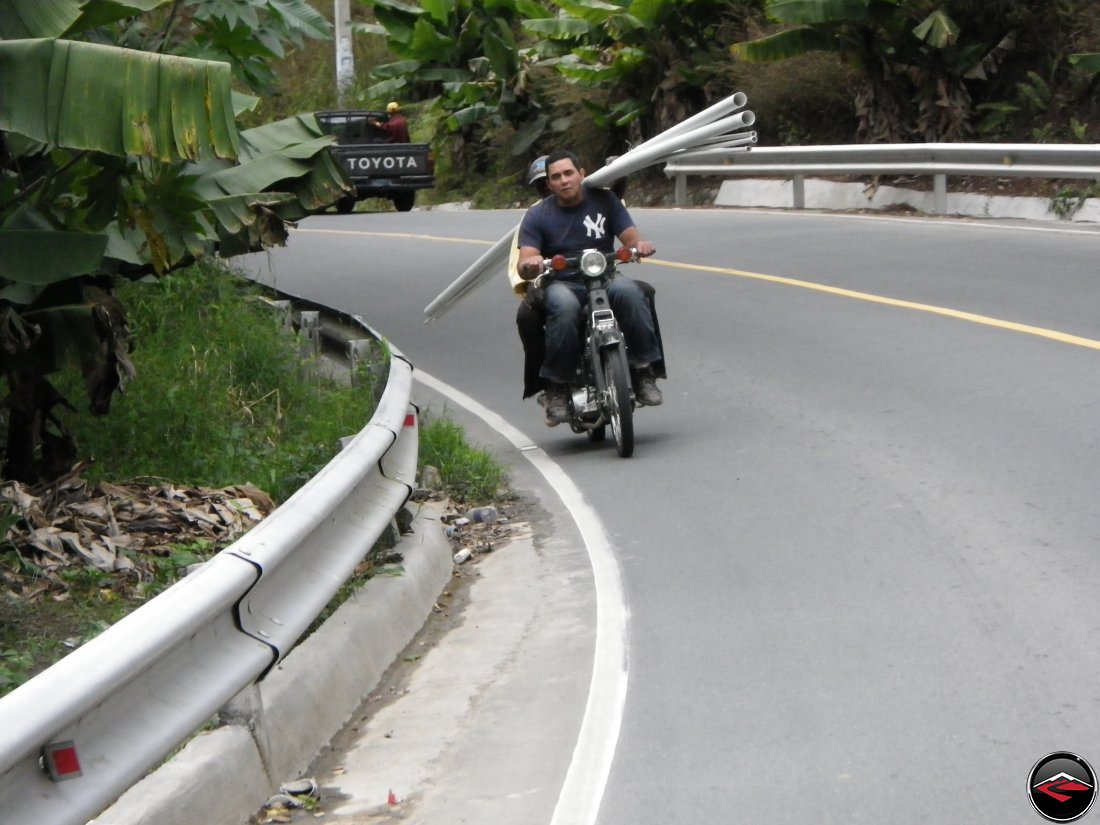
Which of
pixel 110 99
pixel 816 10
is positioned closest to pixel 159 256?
pixel 110 99

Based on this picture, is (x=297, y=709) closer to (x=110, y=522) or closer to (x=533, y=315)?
(x=110, y=522)

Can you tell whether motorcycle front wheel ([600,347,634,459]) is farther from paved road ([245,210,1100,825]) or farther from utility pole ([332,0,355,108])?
utility pole ([332,0,355,108])

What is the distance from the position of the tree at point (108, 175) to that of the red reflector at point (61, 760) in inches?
155

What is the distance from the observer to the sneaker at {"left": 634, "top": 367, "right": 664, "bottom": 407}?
1044 cm

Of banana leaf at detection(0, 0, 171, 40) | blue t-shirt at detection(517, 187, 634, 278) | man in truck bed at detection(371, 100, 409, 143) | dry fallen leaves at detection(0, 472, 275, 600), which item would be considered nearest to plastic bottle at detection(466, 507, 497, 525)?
dry fallen leaves at detection(0, 472, 275, 600)

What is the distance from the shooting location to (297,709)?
17.5 feet

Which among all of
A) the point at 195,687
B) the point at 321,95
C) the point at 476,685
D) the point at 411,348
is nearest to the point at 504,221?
the point at 411,348

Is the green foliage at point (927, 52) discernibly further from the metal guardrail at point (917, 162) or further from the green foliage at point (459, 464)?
the green foliage at point (459, 464)

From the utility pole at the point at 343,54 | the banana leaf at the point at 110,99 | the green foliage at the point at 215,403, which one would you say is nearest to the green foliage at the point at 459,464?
the green foliage at the point at 215,403

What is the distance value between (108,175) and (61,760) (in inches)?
224

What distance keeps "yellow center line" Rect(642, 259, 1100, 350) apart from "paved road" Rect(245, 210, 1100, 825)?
0.06m

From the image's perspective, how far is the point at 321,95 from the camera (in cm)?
5041

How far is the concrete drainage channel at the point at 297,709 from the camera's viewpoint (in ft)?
14.5

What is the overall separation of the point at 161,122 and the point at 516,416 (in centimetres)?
519
